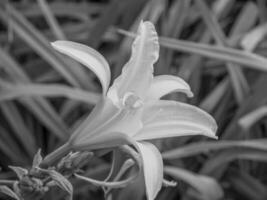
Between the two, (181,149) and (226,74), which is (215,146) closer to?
(181,149)

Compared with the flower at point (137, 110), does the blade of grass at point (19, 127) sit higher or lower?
lower

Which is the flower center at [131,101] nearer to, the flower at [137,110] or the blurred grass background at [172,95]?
the flower at [137,110]

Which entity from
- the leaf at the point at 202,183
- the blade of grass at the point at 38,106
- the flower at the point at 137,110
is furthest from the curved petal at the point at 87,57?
the blade of grass at the point at 38,106

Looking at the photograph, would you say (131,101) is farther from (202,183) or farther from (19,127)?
(19,127)

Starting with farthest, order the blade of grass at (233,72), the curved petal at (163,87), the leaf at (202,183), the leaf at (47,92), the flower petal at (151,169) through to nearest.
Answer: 1. the blade of grass at (233,72)
2. the leaf at (47,92)
3. the leaf at (202,183)
4. the curved petal at (163,87)
5. the flower petal at (151,169)

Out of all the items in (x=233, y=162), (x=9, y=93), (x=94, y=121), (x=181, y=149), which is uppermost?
(x=94, y=121)

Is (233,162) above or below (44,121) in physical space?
below

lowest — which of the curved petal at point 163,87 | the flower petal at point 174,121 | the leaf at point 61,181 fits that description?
the leaf at point 61,181

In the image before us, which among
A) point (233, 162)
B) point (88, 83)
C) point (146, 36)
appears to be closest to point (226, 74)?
point (233, 162)
